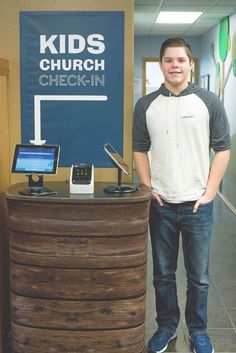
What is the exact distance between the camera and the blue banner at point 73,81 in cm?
246

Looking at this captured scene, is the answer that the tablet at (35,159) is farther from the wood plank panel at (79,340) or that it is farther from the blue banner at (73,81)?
the wood plank panel at (79,340)

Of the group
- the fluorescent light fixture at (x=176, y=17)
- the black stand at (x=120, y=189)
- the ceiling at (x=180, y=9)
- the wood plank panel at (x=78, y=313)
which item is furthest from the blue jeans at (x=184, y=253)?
the fluorescent light fixture at (x=176, y=17)

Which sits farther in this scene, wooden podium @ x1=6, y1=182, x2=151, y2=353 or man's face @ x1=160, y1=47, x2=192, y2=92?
man's face @ x1=160, y1=47, x2=192, y2=92

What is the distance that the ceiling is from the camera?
6477 mm

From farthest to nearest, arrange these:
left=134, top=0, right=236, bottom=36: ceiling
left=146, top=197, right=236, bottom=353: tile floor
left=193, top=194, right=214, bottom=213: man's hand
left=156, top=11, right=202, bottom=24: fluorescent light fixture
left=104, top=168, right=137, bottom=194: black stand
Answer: left=156, top=11, right=202, bottom=24: fluorescent light fixture < left=134, top=0, right=236, bottom=36: ceiling < left=146, top=197, right=236, bottom=353: tile floor < left=193, top=194, right=214, bottom=213: man's hand < left=104, top=168, right=137, bottom=194: black stand

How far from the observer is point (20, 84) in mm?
2508

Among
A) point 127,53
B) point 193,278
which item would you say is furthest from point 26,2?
point 193,278

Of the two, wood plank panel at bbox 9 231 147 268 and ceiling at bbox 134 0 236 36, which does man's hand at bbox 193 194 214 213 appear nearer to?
wood plank panel at bbox 9 231 147 268

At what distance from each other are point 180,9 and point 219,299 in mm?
4788

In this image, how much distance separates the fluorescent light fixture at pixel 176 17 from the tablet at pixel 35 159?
558 cm

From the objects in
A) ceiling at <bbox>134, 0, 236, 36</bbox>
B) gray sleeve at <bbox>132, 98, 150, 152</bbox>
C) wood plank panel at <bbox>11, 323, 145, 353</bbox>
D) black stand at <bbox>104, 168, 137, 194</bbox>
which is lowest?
wood plank panel at <bbox>11, 323, 145, 353</bbox>

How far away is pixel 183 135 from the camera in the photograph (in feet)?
7.63

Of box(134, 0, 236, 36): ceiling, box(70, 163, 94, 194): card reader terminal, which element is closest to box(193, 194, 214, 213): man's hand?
box(70, 163, 94, 194): card reader terminal

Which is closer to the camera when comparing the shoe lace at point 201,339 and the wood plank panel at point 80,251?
the wood plank panel at point 80,251
